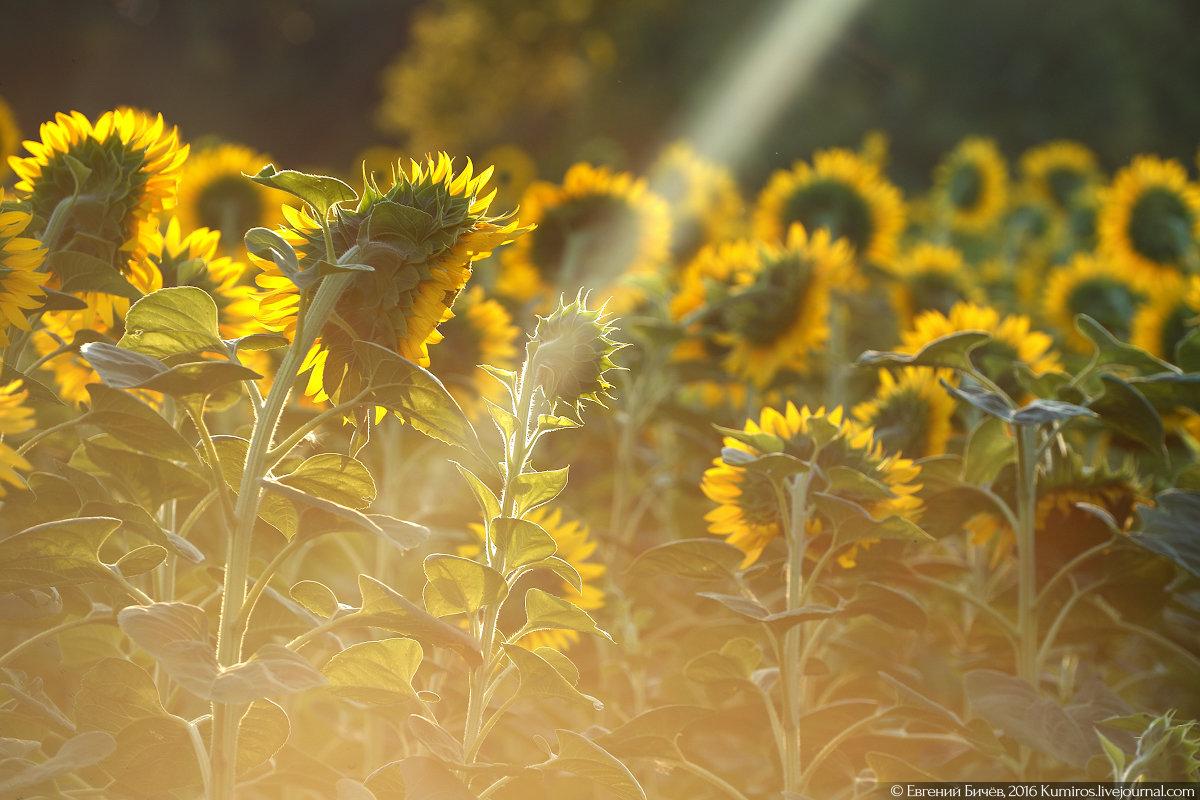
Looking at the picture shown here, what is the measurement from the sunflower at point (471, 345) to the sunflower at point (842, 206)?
36.1 inches

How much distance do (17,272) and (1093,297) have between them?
1928 mm

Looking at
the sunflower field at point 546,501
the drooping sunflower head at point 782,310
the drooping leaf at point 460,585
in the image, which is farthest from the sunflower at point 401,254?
the drooping sunflower head at point 782,310

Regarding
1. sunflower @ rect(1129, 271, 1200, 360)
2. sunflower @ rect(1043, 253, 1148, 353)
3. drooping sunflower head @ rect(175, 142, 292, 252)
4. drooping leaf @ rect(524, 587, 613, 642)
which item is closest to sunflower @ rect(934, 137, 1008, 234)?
sunflower @ rect(1043, 253, 1148, 353)

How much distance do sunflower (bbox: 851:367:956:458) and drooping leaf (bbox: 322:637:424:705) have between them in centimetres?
69

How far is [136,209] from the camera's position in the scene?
2.34ft

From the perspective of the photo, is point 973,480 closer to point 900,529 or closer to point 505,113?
point 900,529

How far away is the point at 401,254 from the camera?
0.55m

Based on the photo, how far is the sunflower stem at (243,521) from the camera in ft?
1.76

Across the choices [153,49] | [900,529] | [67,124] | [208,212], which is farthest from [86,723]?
[153,49]

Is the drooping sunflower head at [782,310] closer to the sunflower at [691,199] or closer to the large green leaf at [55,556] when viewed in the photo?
the sunflower at [691,199]

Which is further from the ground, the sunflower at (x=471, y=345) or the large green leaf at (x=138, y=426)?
the sunflower at (x=471, y=345)

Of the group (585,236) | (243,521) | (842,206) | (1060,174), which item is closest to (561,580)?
(243,521)

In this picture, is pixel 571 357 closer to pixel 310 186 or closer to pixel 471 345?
pixel 310 186

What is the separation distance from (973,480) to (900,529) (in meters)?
0.25
